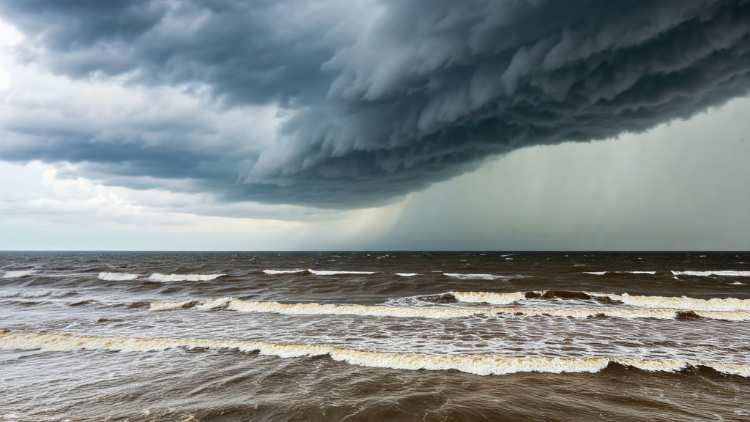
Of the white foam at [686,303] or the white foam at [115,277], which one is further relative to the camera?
the white foam at [115,277]

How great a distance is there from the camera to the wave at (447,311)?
2538 cm

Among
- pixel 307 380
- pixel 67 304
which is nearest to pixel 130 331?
pixel 307 380

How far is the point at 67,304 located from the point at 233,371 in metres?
28.5

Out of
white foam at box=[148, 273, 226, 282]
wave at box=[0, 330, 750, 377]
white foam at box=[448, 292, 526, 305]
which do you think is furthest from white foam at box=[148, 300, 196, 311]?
white foam at box=[148, 273, 226, 282]

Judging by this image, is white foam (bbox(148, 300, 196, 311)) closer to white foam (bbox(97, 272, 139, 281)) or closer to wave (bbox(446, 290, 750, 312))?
wave (bbox(446, 290, 750, 312))

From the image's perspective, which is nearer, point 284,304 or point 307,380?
point 307,380

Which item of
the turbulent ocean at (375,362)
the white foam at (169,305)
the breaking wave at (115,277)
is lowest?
the breaking wave at (115,277)

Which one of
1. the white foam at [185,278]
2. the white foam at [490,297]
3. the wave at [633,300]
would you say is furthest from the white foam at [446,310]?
the white foam at [185,278]

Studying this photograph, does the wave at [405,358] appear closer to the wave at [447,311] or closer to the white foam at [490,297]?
the wave at [447,311]

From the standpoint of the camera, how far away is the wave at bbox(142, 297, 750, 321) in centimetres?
2538

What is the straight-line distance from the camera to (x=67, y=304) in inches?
1315

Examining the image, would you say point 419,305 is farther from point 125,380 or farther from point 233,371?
point 125,380

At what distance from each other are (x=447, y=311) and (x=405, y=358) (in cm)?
1250

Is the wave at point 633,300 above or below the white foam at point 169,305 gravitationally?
above
